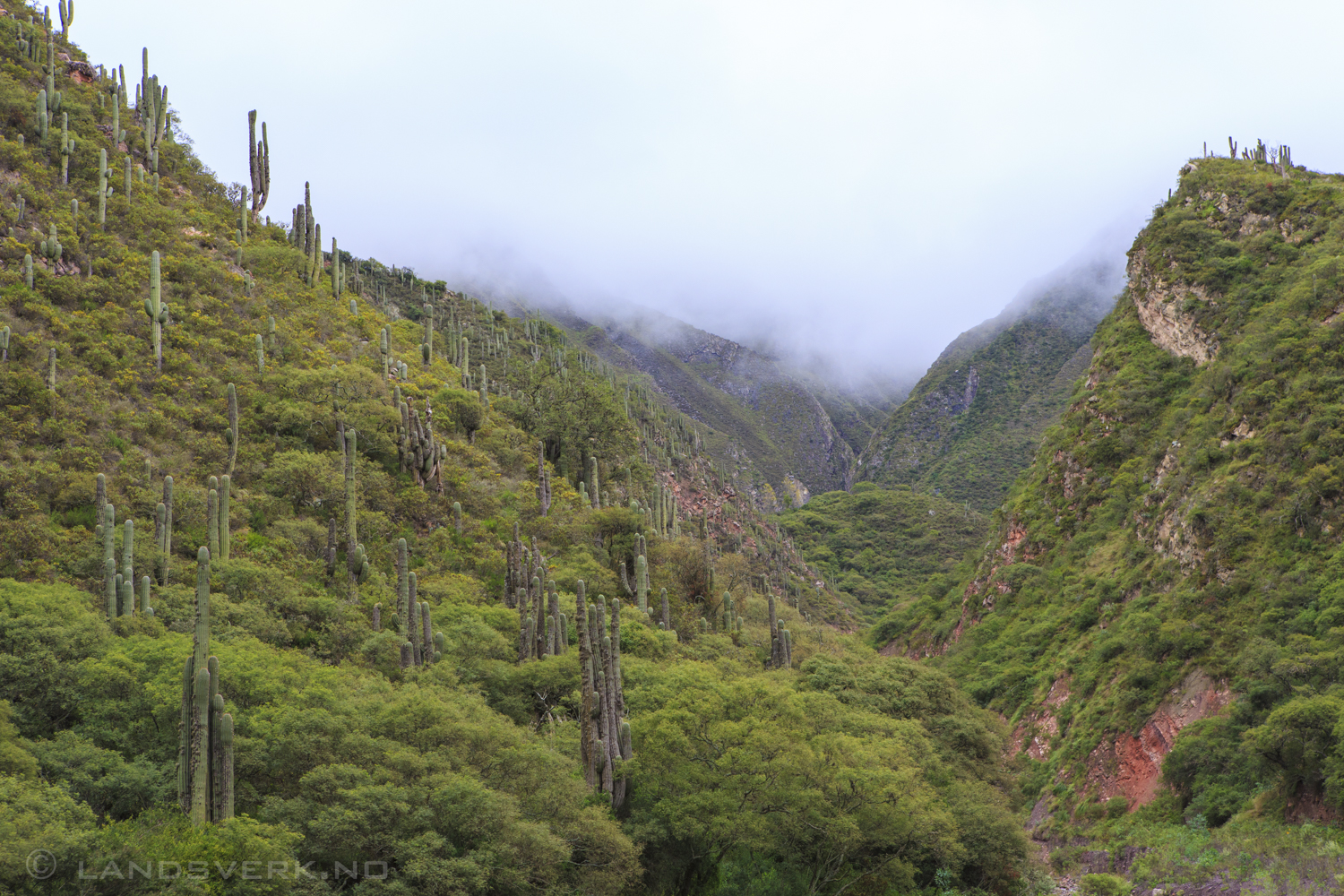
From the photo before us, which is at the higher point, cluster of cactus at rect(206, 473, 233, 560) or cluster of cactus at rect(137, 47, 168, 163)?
cluster of cactus at rect(137, 47, 168, 163)

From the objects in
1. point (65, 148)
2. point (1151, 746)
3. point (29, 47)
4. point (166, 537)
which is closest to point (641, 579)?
point (166, 537)

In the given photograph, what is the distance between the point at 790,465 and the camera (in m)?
157

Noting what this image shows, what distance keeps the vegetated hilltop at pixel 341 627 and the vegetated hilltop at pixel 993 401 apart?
76.4 metres

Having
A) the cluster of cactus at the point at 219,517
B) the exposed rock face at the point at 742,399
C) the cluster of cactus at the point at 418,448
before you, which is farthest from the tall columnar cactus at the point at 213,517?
the exposed rock face at the point at 742,399

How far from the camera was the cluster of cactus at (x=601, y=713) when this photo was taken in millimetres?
22047

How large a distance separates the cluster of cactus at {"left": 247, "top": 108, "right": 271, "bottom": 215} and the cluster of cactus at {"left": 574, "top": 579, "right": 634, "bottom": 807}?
3532 centimetres

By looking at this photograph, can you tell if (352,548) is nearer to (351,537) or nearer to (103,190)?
(351,537)

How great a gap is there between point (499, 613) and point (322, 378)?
1557 centimetres

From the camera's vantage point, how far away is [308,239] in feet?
168

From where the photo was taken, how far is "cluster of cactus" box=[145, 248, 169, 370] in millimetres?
35362

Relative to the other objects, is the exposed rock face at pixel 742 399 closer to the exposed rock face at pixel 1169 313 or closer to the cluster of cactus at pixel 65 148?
the exposed rock face at pixel 1169 313

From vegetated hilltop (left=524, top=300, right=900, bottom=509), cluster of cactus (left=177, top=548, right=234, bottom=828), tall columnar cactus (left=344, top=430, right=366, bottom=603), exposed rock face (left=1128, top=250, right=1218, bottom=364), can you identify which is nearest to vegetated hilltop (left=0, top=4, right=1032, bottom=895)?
cluster of cactus (left=177, top=548, right=234, bottom=828)

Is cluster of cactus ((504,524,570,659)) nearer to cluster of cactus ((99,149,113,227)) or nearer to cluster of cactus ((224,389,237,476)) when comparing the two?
cluster of cactus ((224,389,237,476))

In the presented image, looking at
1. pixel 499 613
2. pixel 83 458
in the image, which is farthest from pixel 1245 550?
pixel 83 458
